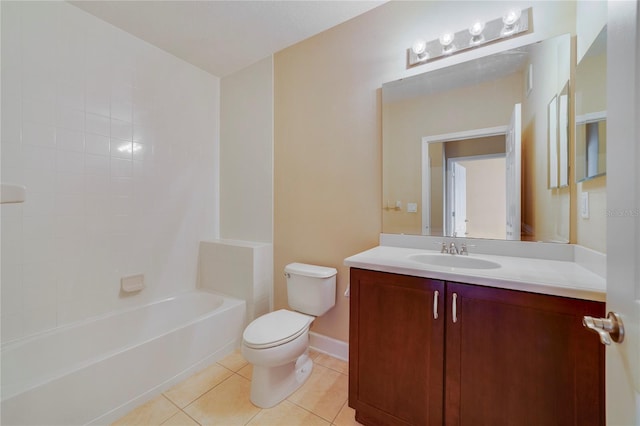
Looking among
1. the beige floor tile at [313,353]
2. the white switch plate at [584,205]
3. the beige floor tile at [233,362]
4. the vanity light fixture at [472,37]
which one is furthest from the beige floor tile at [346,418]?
the vanity light fixture at [472,37]

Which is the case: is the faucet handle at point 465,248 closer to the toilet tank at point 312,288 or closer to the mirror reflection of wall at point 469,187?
the mirror reflection of wall at point 469,187

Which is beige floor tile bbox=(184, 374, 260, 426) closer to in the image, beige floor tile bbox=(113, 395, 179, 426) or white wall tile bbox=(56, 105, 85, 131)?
beige floor tile bbox=(113, 395, 179, 426)

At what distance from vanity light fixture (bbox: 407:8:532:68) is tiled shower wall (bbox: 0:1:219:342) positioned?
197 centimetres

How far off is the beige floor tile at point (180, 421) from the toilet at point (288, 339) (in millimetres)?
319

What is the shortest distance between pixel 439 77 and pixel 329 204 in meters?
1.09

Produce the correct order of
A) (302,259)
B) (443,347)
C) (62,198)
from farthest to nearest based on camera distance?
(302,259), (62,198), (443,347)

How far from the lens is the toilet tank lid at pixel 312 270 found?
5.94 ft

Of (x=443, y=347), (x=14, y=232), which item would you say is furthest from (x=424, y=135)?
(x=14, y=232)

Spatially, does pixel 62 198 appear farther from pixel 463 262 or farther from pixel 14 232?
pixel 463 262

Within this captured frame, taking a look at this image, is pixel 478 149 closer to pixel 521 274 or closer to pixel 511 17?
pixel 511 17

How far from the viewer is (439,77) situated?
1579 millimetres

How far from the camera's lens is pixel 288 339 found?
147 cm

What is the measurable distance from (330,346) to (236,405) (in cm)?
76

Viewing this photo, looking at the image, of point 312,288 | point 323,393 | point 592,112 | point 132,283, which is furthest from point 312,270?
point 592,112
